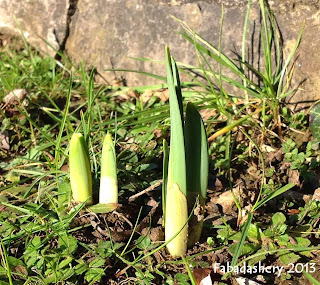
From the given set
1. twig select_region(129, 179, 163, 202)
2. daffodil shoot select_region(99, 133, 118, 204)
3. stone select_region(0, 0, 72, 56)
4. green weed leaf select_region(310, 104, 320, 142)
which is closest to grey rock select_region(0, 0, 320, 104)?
stone select_region(0, 0, 72, 56)

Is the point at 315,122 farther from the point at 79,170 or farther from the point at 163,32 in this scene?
the point at 79,170

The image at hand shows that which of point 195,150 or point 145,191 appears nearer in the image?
point 195,150

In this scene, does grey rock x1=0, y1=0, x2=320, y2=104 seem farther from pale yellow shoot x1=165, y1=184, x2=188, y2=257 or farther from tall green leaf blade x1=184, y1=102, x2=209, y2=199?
pale yellow shoot x1=165, y1=184, x2=188, y2=257

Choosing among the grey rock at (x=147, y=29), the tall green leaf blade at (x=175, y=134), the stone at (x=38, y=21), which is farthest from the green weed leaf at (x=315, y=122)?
the stone at (x=38, y=21)

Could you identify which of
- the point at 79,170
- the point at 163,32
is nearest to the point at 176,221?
the point at 79,170

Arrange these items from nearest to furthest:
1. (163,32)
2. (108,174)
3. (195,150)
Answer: (195,150), (108,174), (163,32)

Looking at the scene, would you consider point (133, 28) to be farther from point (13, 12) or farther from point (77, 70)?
point (13, 12)
